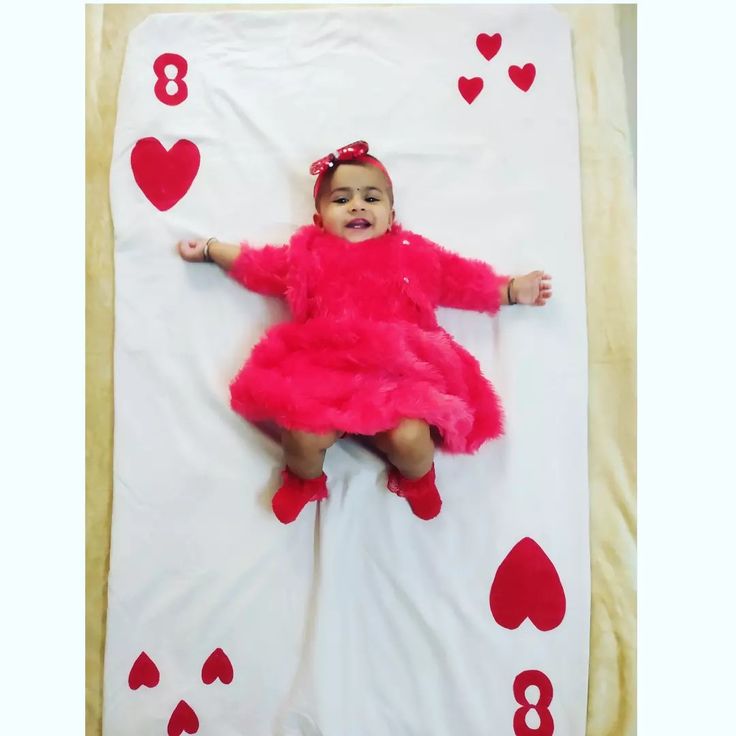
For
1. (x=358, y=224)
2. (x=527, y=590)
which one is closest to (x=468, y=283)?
(x=358, y=224)

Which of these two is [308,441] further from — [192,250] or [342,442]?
[192,250]

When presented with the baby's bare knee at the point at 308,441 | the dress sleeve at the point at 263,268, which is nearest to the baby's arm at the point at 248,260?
the dress sleeve at the point at 263,268

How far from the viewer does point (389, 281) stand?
3.83 ft

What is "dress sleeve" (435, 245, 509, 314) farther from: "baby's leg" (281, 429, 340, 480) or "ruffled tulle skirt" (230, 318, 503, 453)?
"baby's leg" (281, 429, 340, 480)

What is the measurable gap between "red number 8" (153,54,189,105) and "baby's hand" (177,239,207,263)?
12.0 inches

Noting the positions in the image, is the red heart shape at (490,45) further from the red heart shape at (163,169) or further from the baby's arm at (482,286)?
the red heart shape at (163,169)

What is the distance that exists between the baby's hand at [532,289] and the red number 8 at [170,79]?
0.78 metres

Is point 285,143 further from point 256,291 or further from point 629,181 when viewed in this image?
point 629,181

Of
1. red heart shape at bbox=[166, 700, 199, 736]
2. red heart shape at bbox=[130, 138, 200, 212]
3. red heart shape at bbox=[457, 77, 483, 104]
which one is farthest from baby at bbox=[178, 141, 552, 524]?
red heart shape at bbox=[166, 700, 199, 736]

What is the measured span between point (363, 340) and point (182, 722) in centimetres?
75

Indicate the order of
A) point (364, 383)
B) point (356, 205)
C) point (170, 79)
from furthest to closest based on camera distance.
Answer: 1. point (170, 79)
2. point (356, 205)
3. point (364, 383)

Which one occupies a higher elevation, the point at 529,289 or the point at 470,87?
the point at 470,87

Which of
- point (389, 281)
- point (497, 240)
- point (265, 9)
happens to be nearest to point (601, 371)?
point (497, 240)

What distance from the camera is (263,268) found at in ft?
3.98
